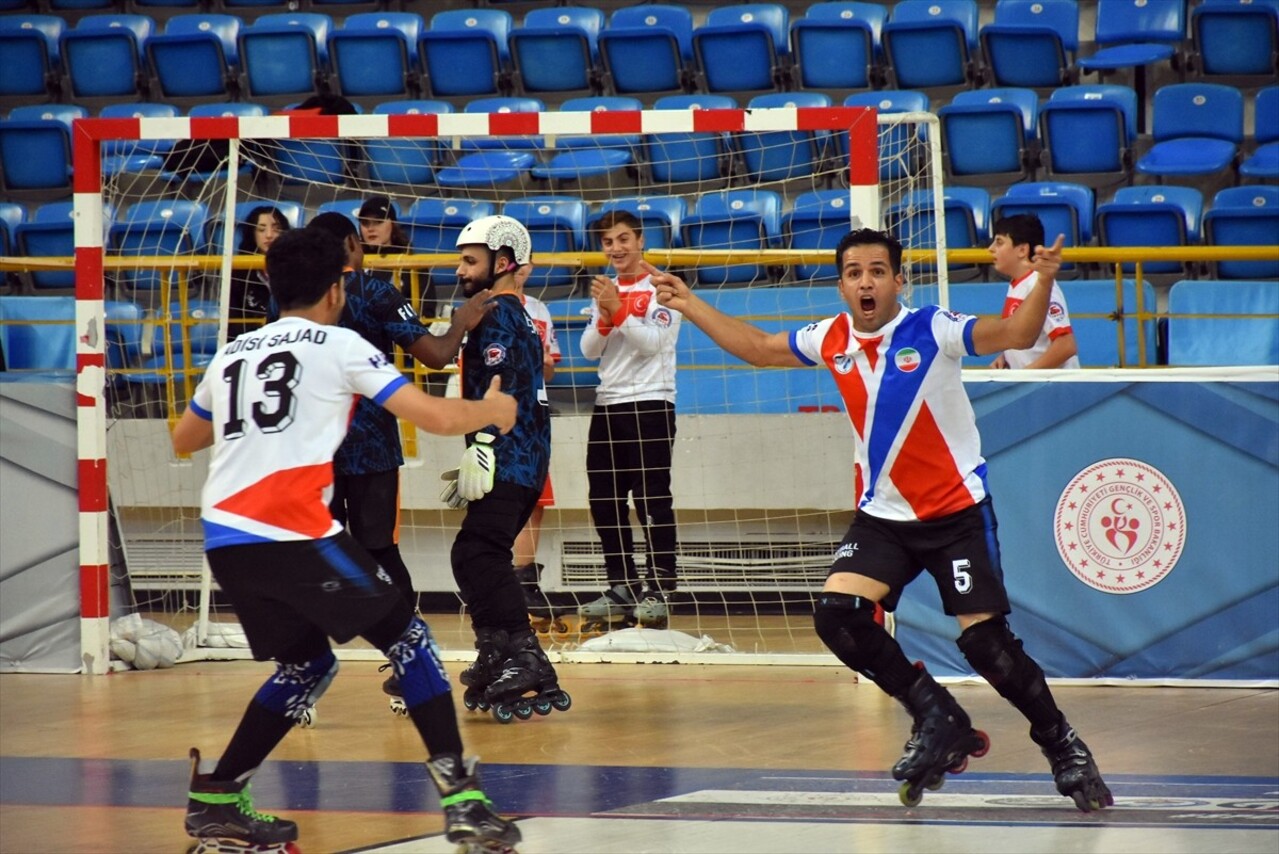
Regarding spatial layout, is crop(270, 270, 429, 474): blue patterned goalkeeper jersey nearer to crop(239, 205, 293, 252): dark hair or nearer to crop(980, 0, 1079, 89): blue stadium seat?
crop(239, 205, 293, 252): dark hair

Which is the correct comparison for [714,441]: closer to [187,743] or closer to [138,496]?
[138,496]

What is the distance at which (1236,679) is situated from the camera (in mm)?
8000

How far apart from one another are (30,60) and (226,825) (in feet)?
40.6

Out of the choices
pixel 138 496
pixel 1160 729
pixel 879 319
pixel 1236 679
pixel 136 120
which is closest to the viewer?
pixel 879 319

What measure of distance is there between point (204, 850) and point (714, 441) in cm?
610

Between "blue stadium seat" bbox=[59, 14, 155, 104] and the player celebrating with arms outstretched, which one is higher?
"blue stadium seat" bbox=[59, 14, 155, 104]

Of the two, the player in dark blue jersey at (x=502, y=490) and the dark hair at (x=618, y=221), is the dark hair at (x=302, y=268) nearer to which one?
the player in dark blue jersey at (x=502, y=490)

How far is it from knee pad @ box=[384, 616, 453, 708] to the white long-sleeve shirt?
478cm

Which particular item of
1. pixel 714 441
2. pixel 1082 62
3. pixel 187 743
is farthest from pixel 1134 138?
pixel 187 743

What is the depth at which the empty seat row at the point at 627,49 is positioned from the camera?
13.3m

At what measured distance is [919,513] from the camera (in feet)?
19.2

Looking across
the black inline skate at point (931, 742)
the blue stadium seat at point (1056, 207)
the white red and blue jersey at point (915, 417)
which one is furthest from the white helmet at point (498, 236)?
the blue stadium seat at point (1056, 207)

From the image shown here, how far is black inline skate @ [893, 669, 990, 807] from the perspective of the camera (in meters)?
5.59

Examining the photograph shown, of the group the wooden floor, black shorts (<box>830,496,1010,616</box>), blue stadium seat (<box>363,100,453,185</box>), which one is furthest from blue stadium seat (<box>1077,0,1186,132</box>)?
black shorts (<box>830,496,1010,616</box>)
